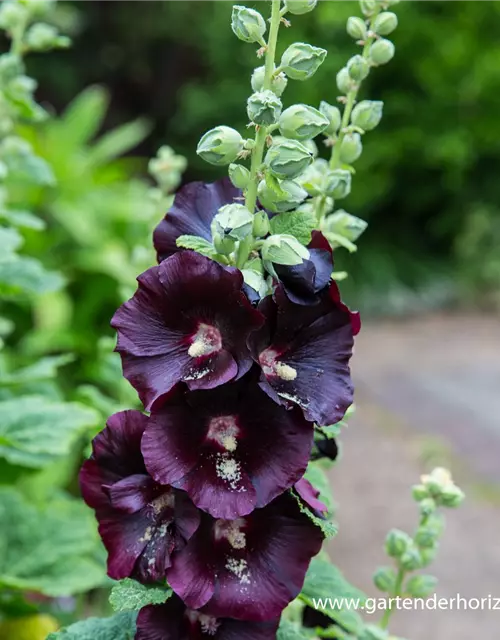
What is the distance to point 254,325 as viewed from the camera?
566 mm

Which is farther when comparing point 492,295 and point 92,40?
point 92,40

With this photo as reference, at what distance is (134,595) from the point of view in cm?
60

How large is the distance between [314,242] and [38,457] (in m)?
0.66

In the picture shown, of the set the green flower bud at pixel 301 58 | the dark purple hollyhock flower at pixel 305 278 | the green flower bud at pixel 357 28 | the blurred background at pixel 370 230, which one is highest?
the green flower bud at pixel 301 58

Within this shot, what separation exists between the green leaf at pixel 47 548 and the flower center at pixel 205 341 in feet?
2.27

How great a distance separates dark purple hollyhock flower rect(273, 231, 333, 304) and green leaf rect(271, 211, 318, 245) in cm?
2

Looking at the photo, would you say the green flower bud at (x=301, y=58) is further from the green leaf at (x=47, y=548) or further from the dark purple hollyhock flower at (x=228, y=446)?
the green leaf at (x=47, y=548)

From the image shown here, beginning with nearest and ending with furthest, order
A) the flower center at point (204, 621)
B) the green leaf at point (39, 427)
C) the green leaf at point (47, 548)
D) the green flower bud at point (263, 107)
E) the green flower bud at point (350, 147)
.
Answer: the green flower bud at point (263, 107), the flower center at point (204, 621), the green flower bud at point (350, 147), the green leaf at point (39, 427), the green leaf at point (47, 548)

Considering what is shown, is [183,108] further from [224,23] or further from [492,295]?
[492,295]

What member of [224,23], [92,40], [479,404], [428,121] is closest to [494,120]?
[428,121]

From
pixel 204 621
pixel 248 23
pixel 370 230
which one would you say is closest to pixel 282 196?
pixel 248 23

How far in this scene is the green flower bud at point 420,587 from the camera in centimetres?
83

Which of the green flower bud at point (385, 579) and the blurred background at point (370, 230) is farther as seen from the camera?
the blurred background at point (370, 230)

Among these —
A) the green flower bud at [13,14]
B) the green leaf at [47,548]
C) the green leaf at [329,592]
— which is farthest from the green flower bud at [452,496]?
the green flower bud at [13,14]
